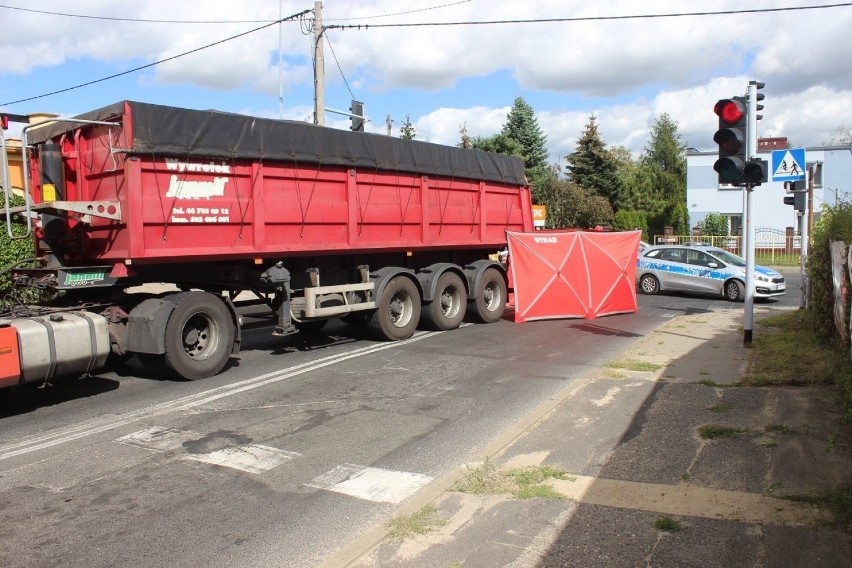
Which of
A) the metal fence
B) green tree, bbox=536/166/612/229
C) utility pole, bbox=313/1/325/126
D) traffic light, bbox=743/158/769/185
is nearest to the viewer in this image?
traffic light, bbox=743/158/769/185

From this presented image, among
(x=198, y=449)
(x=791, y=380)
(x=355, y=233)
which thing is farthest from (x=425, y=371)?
(x=791, y=380)

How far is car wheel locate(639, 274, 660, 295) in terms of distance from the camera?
66.5 feet

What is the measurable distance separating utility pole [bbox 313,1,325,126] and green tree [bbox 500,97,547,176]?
32.0 meters

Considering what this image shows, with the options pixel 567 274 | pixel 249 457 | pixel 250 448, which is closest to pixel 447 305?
pixel 567 274

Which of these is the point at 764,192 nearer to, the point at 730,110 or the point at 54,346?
the point at 730,110

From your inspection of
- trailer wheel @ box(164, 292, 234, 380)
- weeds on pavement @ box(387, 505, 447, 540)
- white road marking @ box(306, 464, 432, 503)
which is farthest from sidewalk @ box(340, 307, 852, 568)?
trailer wheel @ box(164, 292, 234, 380)

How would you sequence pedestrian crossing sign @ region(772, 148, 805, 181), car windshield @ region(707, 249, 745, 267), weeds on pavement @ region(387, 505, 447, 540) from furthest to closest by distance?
car windshield @ region(707, 249, 745, 267) → pedestrian crossing sign @ region(772, 148, 805, 181) → weeds on pavement @ region(387, 505, 447, 540)

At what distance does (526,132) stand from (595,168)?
5.80 m

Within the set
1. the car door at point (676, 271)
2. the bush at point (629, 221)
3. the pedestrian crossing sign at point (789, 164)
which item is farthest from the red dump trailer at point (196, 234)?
the bush at point (629, 221)

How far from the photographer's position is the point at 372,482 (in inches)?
202

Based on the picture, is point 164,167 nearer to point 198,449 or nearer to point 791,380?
point 198,449

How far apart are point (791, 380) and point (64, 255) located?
28.8 feet

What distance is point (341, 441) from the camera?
6.13 meters

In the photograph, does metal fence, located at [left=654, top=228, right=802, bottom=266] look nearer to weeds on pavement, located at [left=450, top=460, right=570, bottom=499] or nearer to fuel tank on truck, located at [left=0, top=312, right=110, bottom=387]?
fuel tank on truck, located at [left=0, top=312, right=110, bottom=387]
